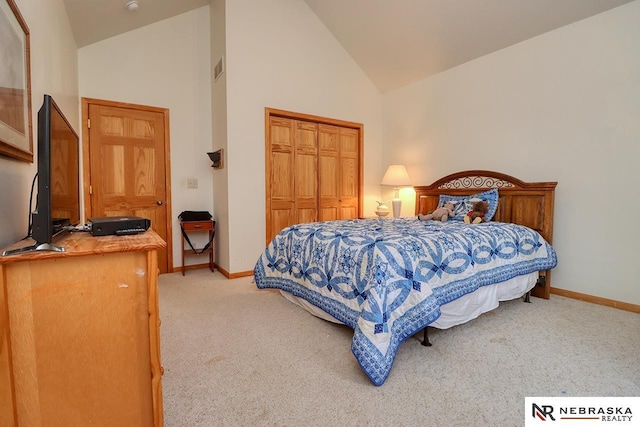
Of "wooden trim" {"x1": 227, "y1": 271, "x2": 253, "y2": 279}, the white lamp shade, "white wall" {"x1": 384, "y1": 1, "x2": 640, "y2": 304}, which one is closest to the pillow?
"white wall" {"x1": 384, "y1": 1, "x2": 640, "y2": 304}

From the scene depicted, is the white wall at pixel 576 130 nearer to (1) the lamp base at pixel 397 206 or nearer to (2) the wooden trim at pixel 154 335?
(1) the lamp base at pixel 397 206

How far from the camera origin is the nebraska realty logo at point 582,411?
140 cm

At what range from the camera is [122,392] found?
113 centimetres

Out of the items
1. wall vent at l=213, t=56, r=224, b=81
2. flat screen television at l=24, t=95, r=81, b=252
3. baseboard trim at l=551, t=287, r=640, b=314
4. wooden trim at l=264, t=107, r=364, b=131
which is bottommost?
baseboard trim at l=551, t=287, r=640, b=314

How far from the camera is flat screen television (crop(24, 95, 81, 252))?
104 cm

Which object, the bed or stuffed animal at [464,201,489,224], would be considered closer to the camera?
the bed

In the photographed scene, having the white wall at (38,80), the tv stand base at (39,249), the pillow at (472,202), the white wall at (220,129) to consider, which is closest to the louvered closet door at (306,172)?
the white wall at (220,129)

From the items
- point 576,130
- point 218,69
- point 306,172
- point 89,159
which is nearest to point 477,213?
point 576,130

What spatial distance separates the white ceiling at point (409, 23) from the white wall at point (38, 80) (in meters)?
0.44

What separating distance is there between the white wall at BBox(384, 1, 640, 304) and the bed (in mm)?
239

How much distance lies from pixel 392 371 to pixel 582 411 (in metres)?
0.87

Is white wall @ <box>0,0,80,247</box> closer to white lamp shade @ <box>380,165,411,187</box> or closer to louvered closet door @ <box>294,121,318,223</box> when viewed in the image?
louvered closet door @ <box>294,121,318,223</box>

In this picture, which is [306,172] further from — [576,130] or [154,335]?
[154,335]

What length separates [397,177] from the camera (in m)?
4.36
